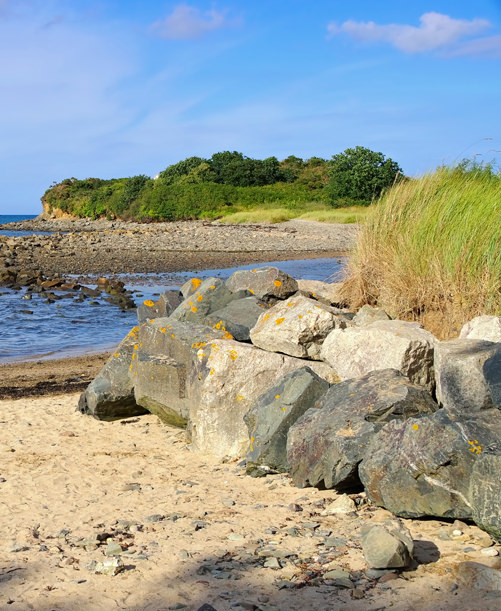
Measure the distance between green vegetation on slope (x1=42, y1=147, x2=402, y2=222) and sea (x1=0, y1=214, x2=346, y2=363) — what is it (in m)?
27.3

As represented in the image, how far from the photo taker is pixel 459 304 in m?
7.71

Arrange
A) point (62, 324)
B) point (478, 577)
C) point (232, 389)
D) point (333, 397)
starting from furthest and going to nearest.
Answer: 1. point (62, 324)
2. point (232, 389)
3. point (333, 397)
4. point (478, 577)

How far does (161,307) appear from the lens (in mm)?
10562

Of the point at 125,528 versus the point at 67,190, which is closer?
the point at 125,528

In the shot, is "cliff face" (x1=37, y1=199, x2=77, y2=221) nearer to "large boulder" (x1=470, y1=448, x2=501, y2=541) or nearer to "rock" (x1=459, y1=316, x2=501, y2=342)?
"rock" (x1=459, y1=316, x2=501, y2=342)

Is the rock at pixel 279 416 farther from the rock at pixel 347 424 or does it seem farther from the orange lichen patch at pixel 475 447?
the orange lichen patch at pixel 475 447

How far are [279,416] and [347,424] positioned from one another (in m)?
0.86

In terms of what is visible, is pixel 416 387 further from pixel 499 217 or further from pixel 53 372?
pixel 53 372

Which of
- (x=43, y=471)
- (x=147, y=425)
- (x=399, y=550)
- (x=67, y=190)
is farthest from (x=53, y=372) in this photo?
(x=67, y=190)

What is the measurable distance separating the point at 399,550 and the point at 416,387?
1793 millimetres

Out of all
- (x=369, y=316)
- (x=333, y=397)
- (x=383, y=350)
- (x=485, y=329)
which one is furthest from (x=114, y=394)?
(x=485, y=329)

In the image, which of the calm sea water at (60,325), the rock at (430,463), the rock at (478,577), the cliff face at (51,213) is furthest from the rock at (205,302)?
the cliff face at (51,213)

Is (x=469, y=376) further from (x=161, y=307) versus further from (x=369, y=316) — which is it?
(x=161, y=307)

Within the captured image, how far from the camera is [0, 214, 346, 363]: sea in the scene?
1370cm
